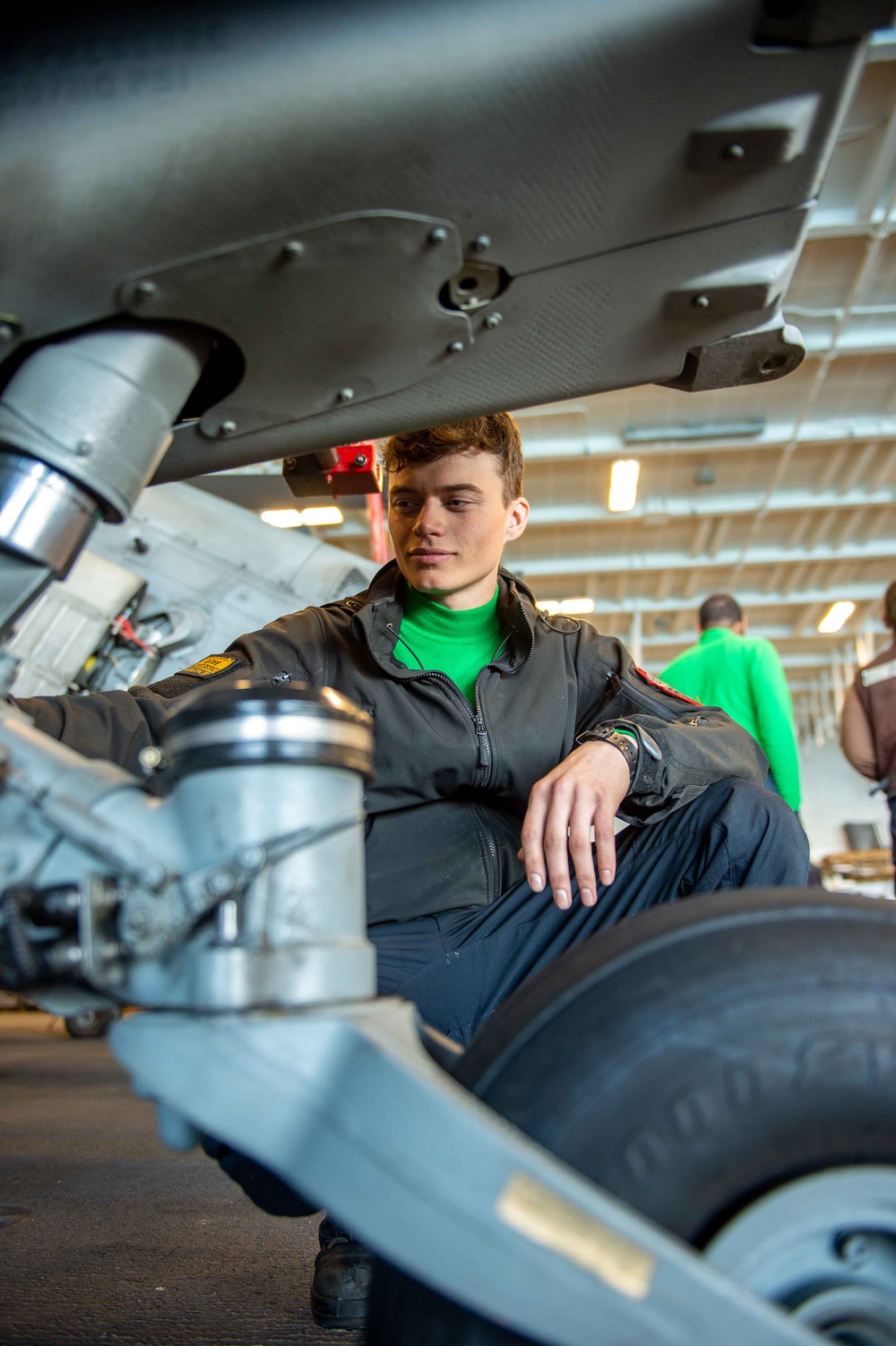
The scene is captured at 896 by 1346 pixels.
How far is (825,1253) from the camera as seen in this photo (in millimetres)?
477

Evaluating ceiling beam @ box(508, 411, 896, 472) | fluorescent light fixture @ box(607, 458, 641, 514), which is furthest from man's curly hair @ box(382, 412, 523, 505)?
fluorescent light fixture @ box(607, 458, 641, 514)

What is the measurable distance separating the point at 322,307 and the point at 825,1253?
2.03ft

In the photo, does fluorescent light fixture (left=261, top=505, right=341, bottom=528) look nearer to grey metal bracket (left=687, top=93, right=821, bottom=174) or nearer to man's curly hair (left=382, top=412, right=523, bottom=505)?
man's curly hair (left=382, top=412, right=523, bottom=505)

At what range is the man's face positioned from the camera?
1253mm

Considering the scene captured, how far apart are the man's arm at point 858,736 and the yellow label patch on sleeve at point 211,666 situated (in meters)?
2.31

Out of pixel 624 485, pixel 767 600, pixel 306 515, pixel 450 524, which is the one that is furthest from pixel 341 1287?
pixel 767 600

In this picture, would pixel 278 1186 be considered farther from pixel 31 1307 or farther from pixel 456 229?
pixel 456 229

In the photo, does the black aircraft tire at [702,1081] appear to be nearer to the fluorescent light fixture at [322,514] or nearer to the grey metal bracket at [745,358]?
the grey metal bracket at [745,358]

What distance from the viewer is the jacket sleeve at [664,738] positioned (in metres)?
0.96

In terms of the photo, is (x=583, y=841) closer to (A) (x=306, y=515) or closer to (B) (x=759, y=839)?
(B) (x=759, y=839)

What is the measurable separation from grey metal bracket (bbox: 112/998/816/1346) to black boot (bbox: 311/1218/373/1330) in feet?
1.89

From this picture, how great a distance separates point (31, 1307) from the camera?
899 millimetres

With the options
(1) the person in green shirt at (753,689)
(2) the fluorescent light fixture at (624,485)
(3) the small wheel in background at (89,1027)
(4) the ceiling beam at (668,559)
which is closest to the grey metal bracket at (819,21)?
(1) the person in green shirt at (753,689)

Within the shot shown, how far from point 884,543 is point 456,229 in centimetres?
1081
